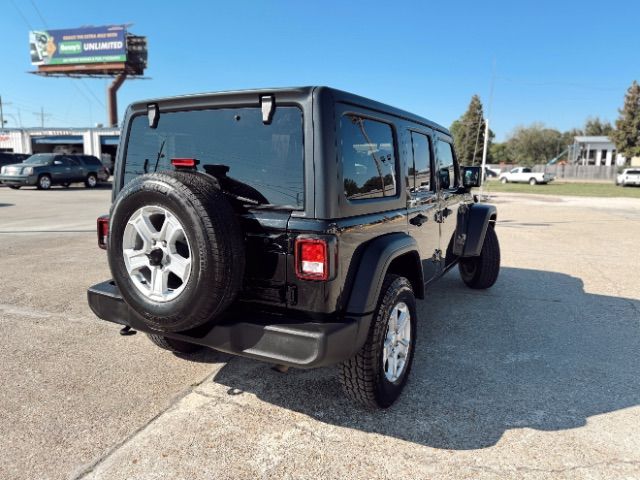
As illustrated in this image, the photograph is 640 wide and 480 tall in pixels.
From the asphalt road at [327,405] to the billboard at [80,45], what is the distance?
171 feet

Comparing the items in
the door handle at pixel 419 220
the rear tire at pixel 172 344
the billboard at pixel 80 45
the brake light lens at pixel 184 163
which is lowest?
the rear tire at pixel 172 344

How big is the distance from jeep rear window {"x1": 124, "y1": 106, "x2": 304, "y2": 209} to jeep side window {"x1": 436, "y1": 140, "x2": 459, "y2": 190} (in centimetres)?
208

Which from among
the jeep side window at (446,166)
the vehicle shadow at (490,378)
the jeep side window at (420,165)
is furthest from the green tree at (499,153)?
the jeep side window at (420,165)

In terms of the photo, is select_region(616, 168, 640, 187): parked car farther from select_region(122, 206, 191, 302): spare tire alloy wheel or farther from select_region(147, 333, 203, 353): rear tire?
select_region(122, 206, 191, 302): spare tire alloy wheel

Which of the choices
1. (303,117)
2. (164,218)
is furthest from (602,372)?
(164,218)

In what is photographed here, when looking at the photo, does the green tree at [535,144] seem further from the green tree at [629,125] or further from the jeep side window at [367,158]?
the jeep side window at [367,158]

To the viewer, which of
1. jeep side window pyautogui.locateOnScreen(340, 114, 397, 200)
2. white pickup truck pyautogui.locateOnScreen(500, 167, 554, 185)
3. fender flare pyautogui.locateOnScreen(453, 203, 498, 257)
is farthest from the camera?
white pickup truck pyautogui.locateOnScreen(500, 167, 554, 185)

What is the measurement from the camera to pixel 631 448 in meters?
2.51

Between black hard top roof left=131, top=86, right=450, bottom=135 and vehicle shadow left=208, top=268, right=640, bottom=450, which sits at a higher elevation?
black hard top roof left=131, top=86, right=450, bottom=135

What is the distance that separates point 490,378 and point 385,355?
0.96 metres

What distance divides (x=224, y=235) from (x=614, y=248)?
8.79m

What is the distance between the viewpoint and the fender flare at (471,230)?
4.90 metres

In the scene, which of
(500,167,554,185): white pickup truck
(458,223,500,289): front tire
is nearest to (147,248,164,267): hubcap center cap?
(458,223,500,289): front tire

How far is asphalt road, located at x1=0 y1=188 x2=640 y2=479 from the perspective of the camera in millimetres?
2357
